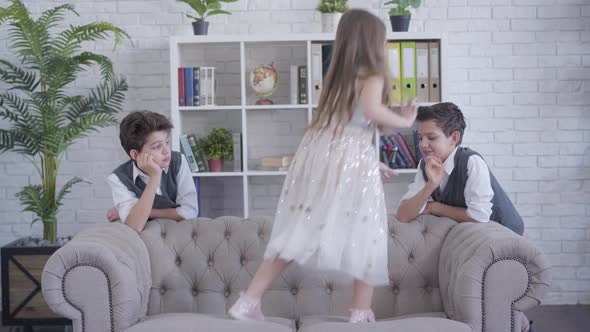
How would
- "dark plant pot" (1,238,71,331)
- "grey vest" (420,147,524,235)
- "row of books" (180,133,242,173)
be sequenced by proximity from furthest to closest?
"row of books" (180,133,242,173), "dark plant pot" (1,238,71,331), "grey vest" (420,147,524,235)

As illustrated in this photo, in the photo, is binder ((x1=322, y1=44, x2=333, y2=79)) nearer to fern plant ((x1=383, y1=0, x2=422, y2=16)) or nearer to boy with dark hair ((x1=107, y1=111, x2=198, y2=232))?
fern plant ((x1=383, y1=0, x2=422, y2=16))

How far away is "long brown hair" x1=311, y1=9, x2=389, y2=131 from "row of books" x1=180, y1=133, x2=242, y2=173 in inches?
73.2

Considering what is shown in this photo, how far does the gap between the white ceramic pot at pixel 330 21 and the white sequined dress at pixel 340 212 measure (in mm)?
1824

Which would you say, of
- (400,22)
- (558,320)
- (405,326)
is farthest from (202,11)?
(558,320)

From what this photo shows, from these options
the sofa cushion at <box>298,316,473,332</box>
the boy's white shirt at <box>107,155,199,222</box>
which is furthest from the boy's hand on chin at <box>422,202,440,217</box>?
the boy's white shirt at <box>107,155,199,222</box>

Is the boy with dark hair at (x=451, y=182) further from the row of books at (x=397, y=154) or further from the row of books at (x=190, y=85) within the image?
the row of books at (x=190, y=85)

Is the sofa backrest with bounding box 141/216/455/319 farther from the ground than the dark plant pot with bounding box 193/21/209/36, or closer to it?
closer to it

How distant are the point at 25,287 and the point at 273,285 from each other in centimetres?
163

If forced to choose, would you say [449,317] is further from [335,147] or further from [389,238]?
[335,147]

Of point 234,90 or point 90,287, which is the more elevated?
point 234,90

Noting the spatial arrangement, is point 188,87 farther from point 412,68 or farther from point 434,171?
point 434,171

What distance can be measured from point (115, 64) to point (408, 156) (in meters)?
1.81

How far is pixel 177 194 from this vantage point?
3.14 m

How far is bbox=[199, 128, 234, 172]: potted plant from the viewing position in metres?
4.26
